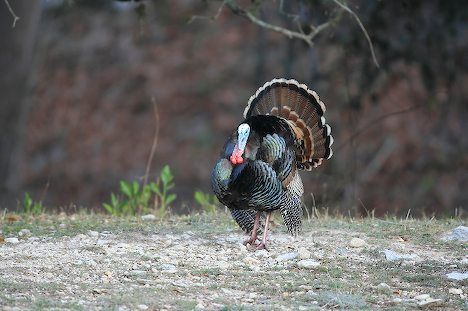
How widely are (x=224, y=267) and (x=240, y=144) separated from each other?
107 cm

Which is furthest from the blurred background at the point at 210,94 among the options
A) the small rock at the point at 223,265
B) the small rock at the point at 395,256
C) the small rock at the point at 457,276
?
the small rock at the point at 457,276

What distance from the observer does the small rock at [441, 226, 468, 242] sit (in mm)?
8500

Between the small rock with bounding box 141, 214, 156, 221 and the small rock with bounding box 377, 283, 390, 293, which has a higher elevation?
the small rock with bounding box 377, 283, 390, 293

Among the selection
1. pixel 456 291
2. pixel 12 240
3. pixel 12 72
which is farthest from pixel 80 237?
pixel 12 72

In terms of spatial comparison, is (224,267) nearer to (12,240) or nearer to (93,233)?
(93,233)

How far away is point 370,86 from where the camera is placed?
14125mm

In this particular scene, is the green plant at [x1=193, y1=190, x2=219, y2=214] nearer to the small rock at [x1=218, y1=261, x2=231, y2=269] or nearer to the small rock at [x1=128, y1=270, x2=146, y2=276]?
the small rock at [x1=218, y1=261, x2=231, y2=269]

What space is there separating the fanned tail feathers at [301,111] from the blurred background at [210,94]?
167 centimetres

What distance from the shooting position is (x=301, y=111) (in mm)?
9023

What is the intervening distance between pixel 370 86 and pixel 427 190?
3.52 meters

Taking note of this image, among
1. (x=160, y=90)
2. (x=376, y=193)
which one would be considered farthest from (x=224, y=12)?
(x=376, y=193)

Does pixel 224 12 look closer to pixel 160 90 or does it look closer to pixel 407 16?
pixel 160 90

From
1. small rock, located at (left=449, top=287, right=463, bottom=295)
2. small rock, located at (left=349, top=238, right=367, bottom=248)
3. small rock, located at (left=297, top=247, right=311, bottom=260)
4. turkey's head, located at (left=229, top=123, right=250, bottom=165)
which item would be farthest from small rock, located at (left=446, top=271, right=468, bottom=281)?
turkey's head, located at (left=229, top=123, right=250, bottom=165)

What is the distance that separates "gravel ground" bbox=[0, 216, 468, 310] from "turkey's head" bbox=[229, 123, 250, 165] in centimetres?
70
